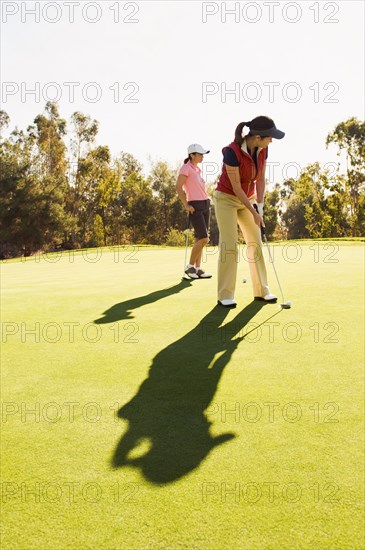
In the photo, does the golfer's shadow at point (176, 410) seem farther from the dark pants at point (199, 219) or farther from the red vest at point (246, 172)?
the dark pants at point (199, 219)

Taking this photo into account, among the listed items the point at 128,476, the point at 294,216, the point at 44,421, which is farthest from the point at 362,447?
the point at 294,216

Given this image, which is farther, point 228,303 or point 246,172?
point 246,172

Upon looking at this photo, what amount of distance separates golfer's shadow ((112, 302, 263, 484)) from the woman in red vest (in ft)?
5.03

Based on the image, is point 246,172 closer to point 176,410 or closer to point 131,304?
point 131,304

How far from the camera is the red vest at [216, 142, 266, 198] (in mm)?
5887

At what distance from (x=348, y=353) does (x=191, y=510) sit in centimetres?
227

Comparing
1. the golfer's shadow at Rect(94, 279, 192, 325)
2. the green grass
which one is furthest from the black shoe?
the golfer's shadow at Rect(94, 279, 192, 325)

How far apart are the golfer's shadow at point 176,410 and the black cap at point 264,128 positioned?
2.36 m

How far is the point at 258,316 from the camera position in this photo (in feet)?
17.7

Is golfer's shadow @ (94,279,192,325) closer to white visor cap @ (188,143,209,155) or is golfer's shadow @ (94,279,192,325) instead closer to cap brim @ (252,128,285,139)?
cap brim @ (252,128,285,139)

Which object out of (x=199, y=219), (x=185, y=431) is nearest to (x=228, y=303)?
(x=185, y=431)

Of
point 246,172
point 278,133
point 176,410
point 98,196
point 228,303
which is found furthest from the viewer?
point 98,196

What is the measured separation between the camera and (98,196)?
52688mm

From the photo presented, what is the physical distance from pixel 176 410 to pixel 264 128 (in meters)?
3.75
